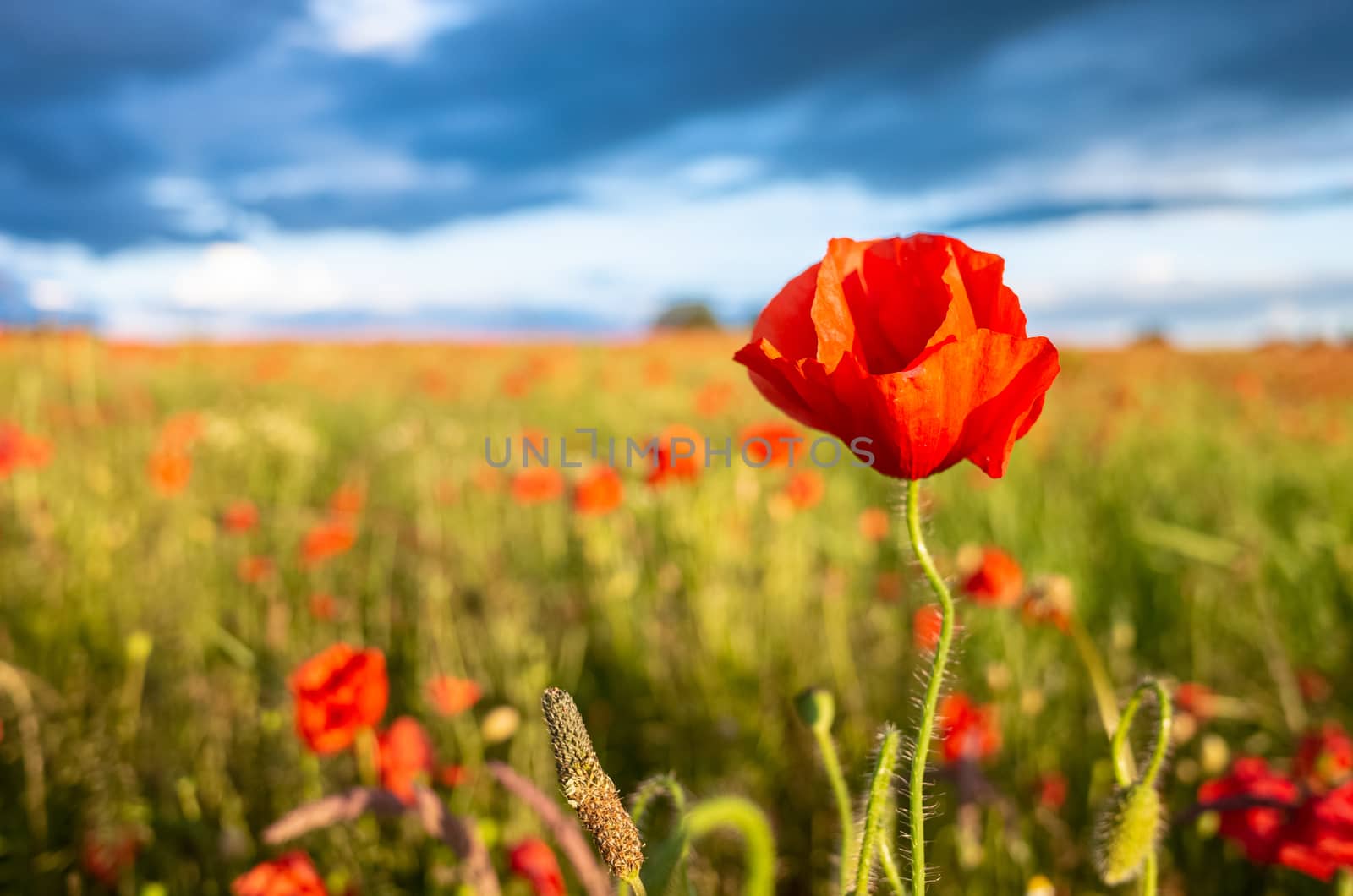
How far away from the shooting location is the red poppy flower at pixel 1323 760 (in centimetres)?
115

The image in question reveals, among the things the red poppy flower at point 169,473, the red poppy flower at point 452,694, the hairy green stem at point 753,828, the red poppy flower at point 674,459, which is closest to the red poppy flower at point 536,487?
the red poppy flower at point 674,459

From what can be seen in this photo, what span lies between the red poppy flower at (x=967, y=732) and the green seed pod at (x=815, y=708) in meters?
0.60

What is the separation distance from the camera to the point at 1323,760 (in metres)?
1.19

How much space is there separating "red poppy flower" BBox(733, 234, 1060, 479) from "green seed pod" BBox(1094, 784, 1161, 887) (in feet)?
0.89

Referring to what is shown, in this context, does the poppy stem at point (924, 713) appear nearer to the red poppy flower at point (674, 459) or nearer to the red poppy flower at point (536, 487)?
the red poppy flower at point (674, 459)

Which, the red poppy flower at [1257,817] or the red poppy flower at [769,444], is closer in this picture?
the red poppy flower at [1257,817]

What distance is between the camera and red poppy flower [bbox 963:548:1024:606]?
164 cm

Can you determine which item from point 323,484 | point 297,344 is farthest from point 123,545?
point 297,344

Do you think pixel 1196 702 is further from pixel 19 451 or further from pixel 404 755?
pixel 19 451

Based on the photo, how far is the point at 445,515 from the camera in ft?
9.48

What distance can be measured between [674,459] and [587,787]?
5.17ft

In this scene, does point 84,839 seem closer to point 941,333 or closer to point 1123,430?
point 941,333

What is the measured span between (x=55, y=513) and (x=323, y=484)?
1165 mm

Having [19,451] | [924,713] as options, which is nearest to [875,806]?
[924,713]
